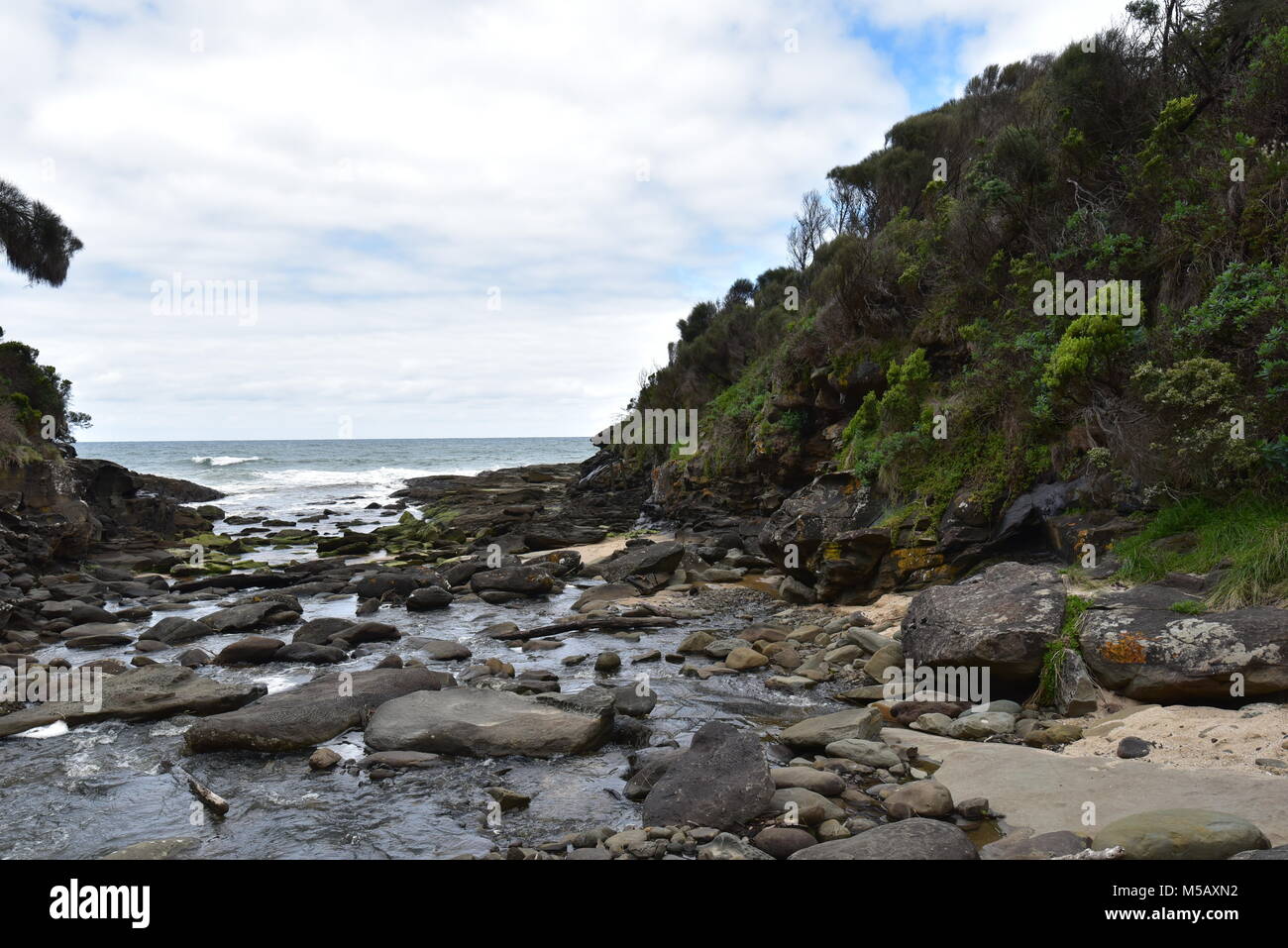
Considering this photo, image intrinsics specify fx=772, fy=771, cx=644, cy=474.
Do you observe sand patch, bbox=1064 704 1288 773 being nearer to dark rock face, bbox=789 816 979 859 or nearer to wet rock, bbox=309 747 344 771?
dark rock face, bbox=789 816 979 859

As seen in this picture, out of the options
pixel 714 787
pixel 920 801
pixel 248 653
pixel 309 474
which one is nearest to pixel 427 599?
pixel 248 653

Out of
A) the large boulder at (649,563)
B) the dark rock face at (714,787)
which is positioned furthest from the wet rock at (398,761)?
the large boulder at (649,563)

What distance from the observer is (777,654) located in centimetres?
1027

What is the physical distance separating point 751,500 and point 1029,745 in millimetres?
16439

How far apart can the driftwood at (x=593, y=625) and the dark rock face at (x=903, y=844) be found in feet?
27.2

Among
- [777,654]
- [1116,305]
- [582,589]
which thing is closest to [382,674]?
[777,654]

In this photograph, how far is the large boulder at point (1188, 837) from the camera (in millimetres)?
3973

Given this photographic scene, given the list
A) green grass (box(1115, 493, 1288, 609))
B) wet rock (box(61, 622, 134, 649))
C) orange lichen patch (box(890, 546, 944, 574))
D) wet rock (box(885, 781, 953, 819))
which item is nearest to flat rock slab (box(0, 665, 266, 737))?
Result: wet rock (box(61, 622, 134, 649))

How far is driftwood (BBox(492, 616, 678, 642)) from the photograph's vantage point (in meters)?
12.7

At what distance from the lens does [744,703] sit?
341 inches

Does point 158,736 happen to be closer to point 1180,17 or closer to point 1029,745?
point 1029,745

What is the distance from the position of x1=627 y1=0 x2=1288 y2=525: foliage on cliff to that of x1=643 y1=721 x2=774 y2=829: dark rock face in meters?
5.67

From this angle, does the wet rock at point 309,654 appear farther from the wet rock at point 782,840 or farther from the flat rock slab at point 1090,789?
the flat rock slab at point 1090,789

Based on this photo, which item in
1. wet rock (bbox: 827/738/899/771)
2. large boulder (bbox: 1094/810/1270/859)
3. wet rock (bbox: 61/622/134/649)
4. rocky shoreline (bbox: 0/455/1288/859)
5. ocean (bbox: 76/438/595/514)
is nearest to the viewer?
large boulder (bbox: 1094/810/1270/859)
